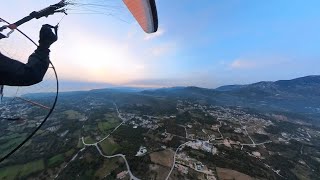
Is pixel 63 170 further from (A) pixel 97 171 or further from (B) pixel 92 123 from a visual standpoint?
(B) pixel 92 123

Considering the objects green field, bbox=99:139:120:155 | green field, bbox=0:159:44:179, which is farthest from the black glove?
green field, bbox=99:139:120:155

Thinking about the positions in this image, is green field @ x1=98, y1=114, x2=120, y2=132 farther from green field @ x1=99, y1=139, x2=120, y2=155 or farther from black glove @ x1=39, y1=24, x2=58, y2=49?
black glove @ x1=39, y1=24, x2=58, y2=49

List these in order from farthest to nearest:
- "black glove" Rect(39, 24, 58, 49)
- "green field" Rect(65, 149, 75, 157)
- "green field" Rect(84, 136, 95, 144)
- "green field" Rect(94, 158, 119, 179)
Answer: "green field" Rect(84, 136, 95, 144), "green field" Rect(65, 149, 75, 157), "green field" Rect(94, 158, 119, 179), "black glove" Rect(39, 24, 58, 49)

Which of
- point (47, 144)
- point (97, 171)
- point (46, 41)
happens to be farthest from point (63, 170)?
point (46, 41)

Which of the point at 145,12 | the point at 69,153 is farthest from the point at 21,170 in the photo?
the point at 145,12

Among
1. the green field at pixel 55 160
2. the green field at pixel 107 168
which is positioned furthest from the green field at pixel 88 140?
the green field at pixel 107 168

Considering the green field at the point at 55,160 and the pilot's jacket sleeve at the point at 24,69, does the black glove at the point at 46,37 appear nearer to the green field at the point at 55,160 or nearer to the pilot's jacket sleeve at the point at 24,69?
the pilot's jacket sleeve at the point at 24,69
